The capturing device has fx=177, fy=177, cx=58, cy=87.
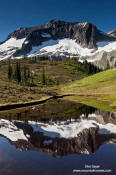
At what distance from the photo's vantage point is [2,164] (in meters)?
14.4

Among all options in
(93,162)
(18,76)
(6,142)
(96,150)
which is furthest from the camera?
(18,76)

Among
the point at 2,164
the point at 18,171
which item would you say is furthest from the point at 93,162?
the point at 2,164

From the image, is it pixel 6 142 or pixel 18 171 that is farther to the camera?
pixel 6 142

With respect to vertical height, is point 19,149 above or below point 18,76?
below

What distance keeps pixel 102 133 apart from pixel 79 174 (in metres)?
11.2

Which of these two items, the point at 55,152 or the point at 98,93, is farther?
the point at 98,93

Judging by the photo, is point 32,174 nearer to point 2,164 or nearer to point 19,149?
point 2,164

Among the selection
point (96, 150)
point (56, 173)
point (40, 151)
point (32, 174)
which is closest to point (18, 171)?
point (32, 174)

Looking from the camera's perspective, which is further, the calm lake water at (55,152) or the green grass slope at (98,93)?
the green grass slope at (98,93)

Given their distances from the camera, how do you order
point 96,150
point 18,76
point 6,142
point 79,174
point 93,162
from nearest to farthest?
point 79,174 → point 93,162 → point 96,150 → point 6,142 → point 18,76

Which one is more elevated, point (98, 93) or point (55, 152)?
point (55, 152)

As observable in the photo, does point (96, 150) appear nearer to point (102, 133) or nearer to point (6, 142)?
point (102, 133)

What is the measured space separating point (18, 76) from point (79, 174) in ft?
484

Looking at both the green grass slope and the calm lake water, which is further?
the green grass slope
